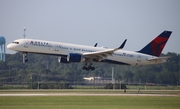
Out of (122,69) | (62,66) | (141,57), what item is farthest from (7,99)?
(62,66)

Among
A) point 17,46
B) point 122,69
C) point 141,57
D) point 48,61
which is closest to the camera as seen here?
point 17,46

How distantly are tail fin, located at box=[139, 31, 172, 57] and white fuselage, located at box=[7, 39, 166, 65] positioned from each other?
116 cm

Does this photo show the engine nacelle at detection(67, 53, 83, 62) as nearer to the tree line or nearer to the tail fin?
the tail fin

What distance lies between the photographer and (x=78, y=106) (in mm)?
38656

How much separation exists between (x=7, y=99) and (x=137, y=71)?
→ 148 feet

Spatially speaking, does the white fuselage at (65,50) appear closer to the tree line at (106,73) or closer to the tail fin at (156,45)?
the tail fin at (156,45)

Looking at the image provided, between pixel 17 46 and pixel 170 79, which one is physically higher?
pixel 17 46

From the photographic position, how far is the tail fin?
67.0 metres

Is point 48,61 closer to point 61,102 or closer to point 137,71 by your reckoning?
point 137,71

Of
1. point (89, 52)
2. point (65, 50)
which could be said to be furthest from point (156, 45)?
point (65, 50)

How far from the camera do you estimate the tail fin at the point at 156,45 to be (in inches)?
2638

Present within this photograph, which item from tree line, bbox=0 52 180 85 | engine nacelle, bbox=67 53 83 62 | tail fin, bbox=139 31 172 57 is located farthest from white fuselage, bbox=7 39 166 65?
tree line, bbox=0 52 180 85

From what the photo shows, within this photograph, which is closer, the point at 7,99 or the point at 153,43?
the point at 7,99

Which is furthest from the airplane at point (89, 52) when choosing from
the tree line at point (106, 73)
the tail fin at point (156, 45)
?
the tree line at point (106, 73)
